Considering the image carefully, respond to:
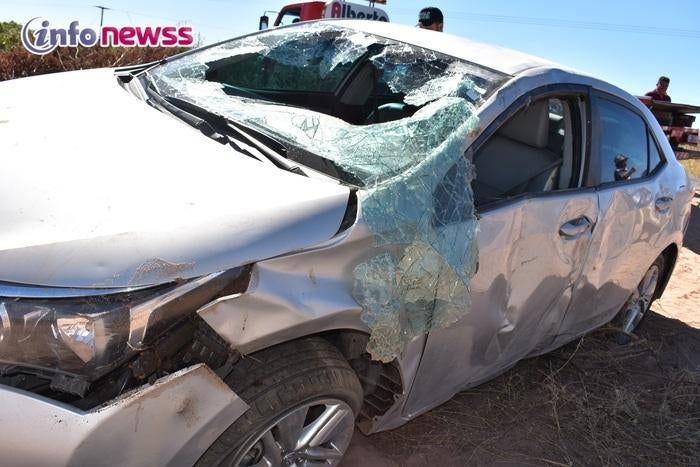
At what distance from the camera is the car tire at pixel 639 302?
12.5 ft

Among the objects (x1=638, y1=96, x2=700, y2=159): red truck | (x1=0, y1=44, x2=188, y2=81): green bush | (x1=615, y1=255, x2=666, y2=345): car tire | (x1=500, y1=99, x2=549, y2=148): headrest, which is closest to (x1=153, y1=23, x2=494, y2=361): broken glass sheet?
(x1=500, y1=99, x2=549, y2=148): headrest

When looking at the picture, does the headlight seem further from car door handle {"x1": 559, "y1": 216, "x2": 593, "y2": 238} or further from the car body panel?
car door handle {"x1": 559, "y1": 216, "x2": 593, "y2": 238}

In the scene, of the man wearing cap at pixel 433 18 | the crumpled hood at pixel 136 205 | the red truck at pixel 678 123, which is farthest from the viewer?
the red truck at pixel 678 123

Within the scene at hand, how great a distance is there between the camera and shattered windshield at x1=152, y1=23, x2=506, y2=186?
2105 mm

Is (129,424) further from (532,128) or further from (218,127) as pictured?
(532,128)

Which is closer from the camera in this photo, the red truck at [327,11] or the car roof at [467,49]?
the car roof at [467,49]

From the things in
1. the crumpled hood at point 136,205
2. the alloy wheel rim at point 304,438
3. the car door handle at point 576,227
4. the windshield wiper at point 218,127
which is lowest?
the alloy wheel rim at point 304,438

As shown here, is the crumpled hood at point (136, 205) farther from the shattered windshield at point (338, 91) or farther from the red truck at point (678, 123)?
the red truck at point (678, 123)

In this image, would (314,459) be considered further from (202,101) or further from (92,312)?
(202,101)

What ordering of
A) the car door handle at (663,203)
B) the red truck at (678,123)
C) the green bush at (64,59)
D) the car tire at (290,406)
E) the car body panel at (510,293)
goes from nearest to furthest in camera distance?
the car tire at (290,406), the car body panel at (510,293), the car door handle at (663,203), the green bush at (64,59), the red truck at (678,123)

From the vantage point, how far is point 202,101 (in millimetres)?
2570

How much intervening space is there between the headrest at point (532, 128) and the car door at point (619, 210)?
232 millimetres

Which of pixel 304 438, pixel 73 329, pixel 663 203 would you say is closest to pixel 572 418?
pixel 663 203

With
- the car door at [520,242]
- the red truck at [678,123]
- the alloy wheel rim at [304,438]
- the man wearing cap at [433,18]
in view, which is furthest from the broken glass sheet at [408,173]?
the red truck at [678,123]
